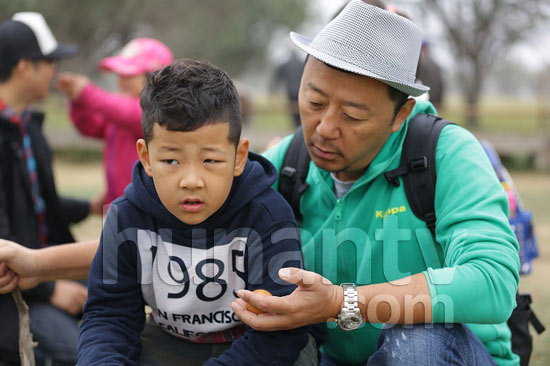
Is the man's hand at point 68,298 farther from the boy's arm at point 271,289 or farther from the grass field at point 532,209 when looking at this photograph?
the grass field at point 532,209

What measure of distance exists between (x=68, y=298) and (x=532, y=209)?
282 inches

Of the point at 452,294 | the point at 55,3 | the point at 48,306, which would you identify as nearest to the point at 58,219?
the point at 48,306

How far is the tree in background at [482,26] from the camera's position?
18875 mm

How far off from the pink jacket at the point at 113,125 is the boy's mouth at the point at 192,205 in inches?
98.8

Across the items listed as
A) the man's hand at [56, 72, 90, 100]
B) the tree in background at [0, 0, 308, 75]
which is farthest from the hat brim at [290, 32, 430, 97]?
the tree in background at [0, 0, 308, 75]

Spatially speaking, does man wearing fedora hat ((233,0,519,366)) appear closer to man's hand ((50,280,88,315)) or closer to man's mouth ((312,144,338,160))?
man's mouth ((312,144,338,160))

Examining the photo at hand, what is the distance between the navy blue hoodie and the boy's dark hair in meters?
0.23

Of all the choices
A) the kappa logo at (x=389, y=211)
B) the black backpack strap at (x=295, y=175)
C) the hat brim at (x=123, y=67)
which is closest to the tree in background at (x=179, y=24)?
the hat brim at (x=123, y=67)

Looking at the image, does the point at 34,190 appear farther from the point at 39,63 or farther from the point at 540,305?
the point at 540,305

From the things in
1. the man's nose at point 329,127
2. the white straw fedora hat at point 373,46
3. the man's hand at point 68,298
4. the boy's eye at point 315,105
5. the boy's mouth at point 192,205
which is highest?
the white straw fedora hat at point 373,46

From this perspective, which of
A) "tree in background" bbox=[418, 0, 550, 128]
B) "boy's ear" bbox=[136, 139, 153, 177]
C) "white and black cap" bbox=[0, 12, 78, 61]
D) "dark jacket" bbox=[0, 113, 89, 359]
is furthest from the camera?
"tree in background" bbox=[418, 0, 550, 128]

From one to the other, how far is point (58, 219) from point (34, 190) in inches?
11.7

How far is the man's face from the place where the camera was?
2.29 meters

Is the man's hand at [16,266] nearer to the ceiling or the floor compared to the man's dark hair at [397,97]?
nearer to the floor
